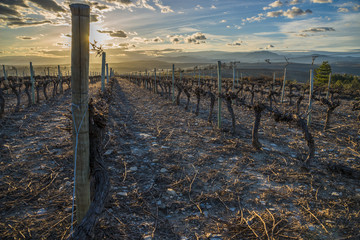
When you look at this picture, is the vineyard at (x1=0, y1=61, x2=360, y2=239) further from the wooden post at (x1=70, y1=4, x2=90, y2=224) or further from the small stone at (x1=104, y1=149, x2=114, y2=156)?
the wooden post at (x1=70, y1=4, x2=90, y2=224)

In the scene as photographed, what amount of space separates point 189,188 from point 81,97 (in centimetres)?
297

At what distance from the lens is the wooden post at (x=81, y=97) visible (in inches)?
85.0

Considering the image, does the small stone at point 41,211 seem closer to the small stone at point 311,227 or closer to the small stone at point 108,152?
the small stone at point 108,152

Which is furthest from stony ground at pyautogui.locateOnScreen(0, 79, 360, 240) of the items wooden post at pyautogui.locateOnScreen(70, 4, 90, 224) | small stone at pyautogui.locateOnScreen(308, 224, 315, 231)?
wooden post at pyautogui.locateOnScreen(70, 4, 90, 224)

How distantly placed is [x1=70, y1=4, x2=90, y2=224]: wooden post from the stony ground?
2.53ft

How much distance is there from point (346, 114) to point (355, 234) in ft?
40.4

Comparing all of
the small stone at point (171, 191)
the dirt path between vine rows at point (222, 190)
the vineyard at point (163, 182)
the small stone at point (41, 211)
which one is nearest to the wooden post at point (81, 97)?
the vineyard at point (163, 182)

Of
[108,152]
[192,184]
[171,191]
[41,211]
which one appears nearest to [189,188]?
[192,184]

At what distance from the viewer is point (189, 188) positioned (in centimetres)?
432

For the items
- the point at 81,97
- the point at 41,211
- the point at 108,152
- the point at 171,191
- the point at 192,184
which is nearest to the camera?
the point at 81,97

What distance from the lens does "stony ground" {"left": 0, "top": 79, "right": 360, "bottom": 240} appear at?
3172mm

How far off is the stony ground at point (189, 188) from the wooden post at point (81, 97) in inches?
30.3

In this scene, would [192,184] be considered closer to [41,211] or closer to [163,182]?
[163,182]

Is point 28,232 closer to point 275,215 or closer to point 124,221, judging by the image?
point 124,221
